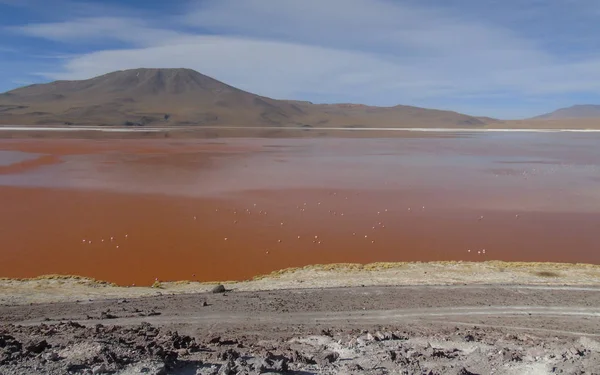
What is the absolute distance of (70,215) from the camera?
54.5 feet

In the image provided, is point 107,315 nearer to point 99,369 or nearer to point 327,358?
point 99,369

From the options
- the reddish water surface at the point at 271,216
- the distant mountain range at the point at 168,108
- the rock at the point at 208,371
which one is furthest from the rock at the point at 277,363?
the distant mountain range at the point at 168,108

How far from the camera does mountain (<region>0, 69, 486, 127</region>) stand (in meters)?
107

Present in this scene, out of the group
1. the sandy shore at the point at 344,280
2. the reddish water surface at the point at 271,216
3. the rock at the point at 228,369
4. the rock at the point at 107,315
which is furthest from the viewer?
the reddish water surface at the point at 271,216

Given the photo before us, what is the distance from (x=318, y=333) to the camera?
21.8ft

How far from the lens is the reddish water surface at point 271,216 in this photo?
1261 cm

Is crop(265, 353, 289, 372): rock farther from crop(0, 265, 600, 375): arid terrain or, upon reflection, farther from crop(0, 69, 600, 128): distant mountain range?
crop(0, 69, 600, 128): distant mountain range

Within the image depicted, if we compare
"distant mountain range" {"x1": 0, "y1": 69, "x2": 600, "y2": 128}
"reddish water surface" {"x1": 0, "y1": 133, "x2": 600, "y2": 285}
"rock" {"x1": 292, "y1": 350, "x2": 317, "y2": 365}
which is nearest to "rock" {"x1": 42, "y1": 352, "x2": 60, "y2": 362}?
"rock" {"x1": 292, "y1": 350, "x2": 317, "y2": 365}

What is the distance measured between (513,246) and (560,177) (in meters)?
14.3

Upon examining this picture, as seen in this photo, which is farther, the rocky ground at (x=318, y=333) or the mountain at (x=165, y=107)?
the mountain at (x=165, y=107)

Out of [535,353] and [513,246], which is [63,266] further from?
[513,246]

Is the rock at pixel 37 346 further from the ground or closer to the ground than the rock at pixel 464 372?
further from the ground

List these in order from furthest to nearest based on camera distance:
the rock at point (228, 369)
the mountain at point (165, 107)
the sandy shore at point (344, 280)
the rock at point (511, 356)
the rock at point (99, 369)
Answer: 1. the mountain at point (165, 107)
2. the sandy shore at point (344, 280)
3. the rock at point (511, 356)
4. the rock at point (228, 369)
5. the rock at point (99, 369)

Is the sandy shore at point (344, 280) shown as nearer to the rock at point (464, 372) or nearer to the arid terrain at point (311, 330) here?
the arid terrain at point (311, 330)
